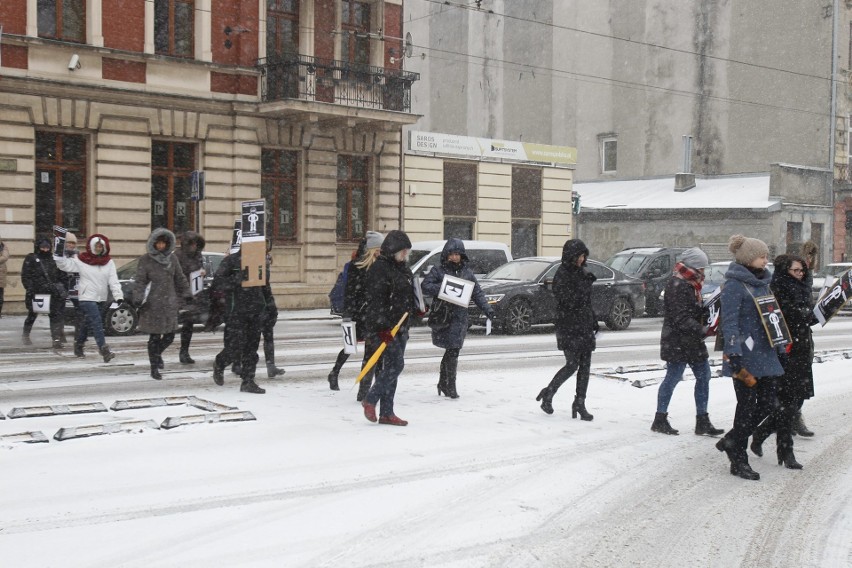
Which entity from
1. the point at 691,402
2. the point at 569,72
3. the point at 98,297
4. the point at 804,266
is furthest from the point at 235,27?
the point at 569,72

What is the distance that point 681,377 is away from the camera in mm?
8680

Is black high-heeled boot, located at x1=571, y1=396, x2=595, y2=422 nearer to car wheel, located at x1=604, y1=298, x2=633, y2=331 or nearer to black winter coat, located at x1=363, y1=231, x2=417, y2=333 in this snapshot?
black winter coat, located at x1=363, y1=231, x2=417, y2=333

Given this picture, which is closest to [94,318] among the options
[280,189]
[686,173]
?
[280,189]

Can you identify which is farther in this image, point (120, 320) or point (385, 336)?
point (120, 320)

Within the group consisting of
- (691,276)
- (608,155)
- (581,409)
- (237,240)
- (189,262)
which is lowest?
(581,409)

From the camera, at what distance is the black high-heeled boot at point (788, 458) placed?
300 inches

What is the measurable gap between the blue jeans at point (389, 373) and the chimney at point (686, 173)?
33.0m

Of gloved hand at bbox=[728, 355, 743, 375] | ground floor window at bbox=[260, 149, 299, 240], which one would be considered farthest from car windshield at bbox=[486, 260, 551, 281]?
gloved hand at bbox=[728, 355, 743, 375]

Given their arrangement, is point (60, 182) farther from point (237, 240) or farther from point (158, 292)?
point (237, 240)

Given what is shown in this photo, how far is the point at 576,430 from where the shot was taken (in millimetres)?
8836

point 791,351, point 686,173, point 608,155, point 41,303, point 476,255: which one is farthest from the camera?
point 608,155

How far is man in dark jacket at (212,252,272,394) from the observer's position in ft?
34.4

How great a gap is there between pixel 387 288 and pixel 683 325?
8.60ft

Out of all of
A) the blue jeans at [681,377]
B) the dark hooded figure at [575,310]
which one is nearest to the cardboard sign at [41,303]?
the dark hooded figure at [575,310]
